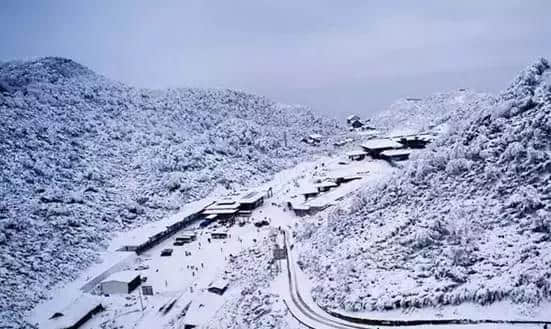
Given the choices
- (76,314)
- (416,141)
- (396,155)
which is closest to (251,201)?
(396,155)

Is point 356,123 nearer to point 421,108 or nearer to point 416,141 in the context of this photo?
point 421,108

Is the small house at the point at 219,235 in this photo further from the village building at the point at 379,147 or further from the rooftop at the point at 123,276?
the village building at the point at 379,147

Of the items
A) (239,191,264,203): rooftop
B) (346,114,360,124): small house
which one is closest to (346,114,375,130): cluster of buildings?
(346,114,360,124): small house

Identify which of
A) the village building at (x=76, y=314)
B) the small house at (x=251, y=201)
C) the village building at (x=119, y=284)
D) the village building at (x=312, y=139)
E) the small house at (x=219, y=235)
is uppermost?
the village building at (x=312, y=139)

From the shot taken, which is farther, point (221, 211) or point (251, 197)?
point (251, 197)

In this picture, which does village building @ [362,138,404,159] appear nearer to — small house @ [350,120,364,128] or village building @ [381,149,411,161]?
→ village building @ [381,149,411,161]

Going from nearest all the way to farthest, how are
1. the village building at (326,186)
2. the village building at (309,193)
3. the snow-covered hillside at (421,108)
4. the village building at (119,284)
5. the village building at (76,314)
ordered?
the village building at (76,314)
the village building at (119,284)
the village building at (309,193)
the village building at (326,186)
the snow-covered hillside at (421,108)

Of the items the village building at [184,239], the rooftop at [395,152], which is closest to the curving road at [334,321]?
the village building at [184,239]
